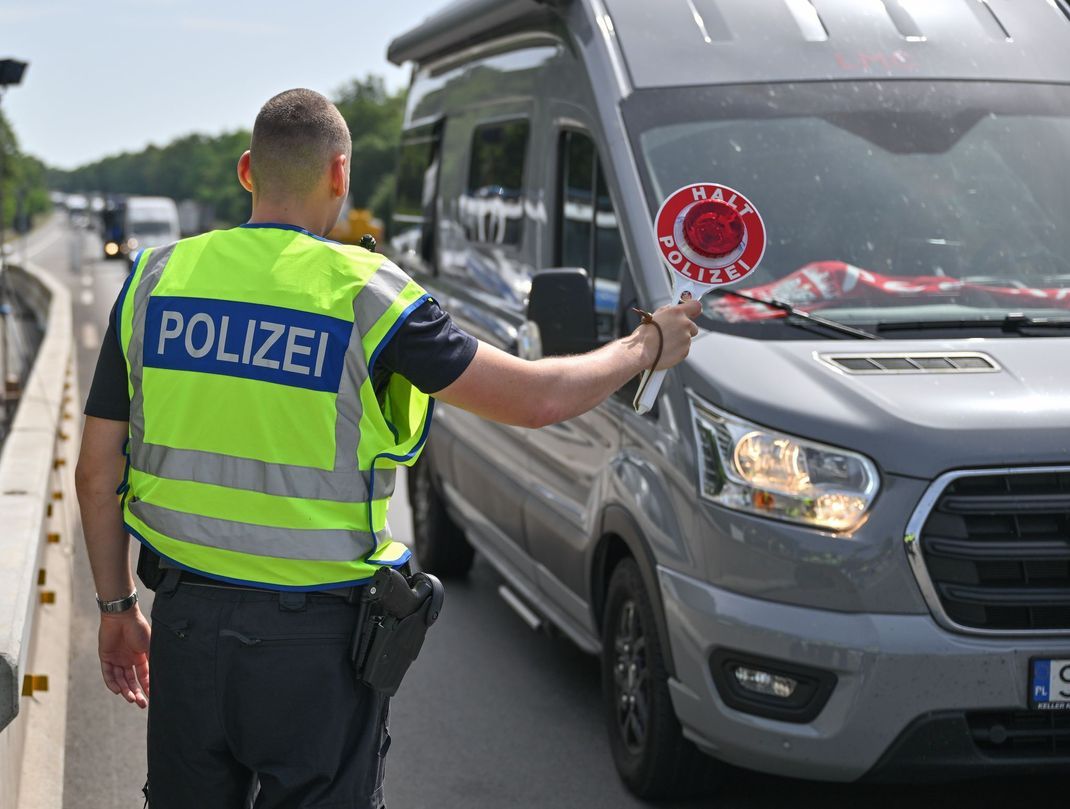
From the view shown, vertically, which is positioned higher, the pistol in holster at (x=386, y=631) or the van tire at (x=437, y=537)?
the pistol in holster at (x=386, y=631)

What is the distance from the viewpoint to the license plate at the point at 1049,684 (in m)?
4.28

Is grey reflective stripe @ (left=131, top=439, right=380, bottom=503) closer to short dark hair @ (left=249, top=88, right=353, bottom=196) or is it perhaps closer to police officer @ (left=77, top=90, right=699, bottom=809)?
police officer @ (left=77, top=90, right=699, bottom=809)

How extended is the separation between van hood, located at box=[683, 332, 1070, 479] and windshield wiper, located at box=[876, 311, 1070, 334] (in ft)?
0.46

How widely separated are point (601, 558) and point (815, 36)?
1864 mm

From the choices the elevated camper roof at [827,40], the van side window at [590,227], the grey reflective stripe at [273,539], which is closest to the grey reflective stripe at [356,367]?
the grey reflective stripe at [273,539]

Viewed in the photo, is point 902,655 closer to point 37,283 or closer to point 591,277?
point 591,277

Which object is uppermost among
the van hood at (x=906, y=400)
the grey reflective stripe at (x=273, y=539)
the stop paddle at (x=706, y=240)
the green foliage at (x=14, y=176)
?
the stop paddle at (x=706, y=240)

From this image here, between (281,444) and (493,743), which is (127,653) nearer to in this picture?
(281,444)

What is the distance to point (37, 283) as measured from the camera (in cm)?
3550

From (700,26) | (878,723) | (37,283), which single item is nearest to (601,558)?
(878,723)

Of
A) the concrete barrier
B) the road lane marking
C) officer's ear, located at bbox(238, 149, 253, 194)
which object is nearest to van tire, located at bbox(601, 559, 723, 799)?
the concrete barrier

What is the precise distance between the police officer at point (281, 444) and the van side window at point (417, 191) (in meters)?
5.36

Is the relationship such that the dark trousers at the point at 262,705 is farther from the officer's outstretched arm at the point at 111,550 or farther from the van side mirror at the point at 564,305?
the van side mirror at the point at 564,305

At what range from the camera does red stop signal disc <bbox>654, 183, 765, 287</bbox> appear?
344cm
